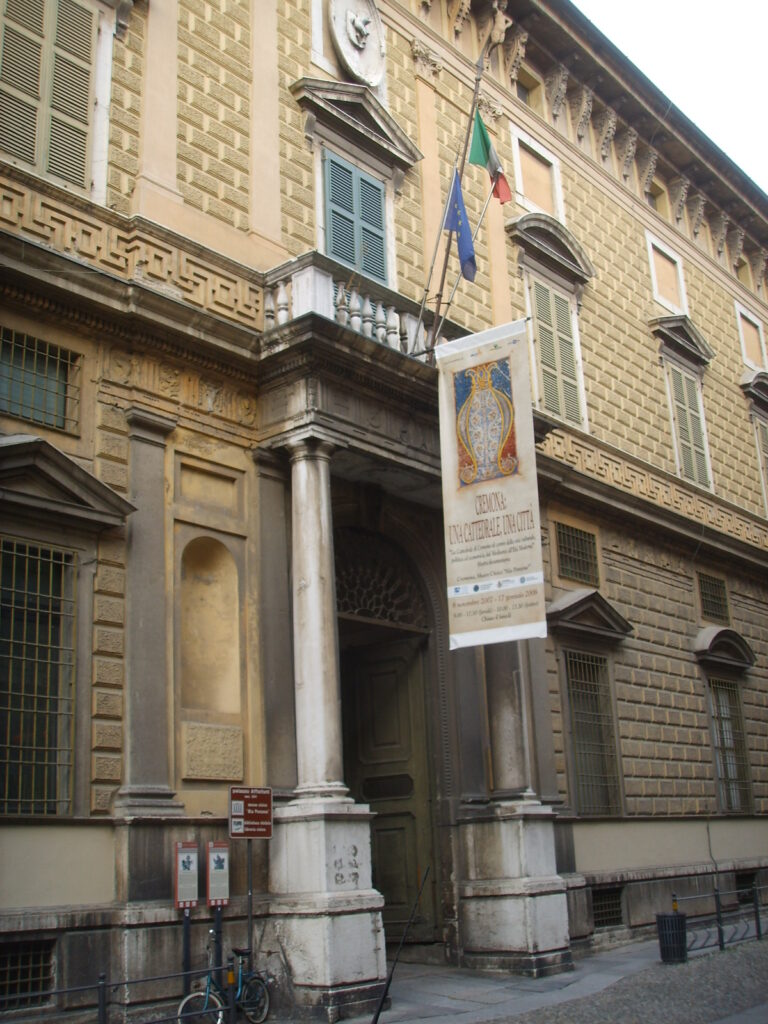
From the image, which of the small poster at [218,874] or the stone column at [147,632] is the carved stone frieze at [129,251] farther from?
the small poster at [218,874]

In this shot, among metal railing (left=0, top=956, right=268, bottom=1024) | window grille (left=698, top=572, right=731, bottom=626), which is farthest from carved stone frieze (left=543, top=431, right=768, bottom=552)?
metal railing (left=0, top=956, right=268, bottom=1024)

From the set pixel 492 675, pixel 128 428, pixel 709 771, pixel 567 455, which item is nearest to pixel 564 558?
pixel 567 455

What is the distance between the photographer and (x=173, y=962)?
37.1 ft

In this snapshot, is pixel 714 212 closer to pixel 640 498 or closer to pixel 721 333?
pixel 721 333

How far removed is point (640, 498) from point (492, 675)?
634 centimetres

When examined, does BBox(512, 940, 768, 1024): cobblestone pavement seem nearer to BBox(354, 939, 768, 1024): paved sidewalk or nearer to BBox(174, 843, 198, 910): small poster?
BBox(354, 939, 768, 1024): paved sidewalk

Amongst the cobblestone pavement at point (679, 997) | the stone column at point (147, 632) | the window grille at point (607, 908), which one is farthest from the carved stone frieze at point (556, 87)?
the cobblestone pavement at point (679, 997)

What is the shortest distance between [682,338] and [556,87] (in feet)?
18.8

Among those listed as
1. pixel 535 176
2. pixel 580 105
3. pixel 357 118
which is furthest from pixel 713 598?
pixel 357 118

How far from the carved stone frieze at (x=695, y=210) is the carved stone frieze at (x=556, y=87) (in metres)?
5.54

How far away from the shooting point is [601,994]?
12844 mm

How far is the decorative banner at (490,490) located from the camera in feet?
44.7

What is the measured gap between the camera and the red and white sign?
11.5m

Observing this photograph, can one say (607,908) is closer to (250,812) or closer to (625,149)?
(250,812)
